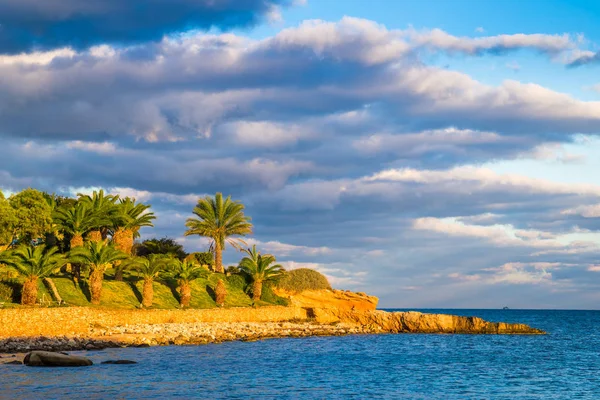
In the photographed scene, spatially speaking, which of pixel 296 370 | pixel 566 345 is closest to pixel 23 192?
pixel 296 370

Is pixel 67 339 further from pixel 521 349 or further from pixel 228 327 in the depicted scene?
pixel 521 349

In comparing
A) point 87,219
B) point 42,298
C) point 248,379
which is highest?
point 87,219

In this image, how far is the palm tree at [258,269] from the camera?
238 feet

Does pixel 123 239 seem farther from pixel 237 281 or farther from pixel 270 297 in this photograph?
pixel 270 297

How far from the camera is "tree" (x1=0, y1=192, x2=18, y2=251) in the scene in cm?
5291

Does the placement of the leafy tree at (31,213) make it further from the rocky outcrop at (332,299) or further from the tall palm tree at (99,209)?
the rocky outcrop at (332,299)

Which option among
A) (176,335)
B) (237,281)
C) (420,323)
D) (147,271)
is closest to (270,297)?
(237,281)

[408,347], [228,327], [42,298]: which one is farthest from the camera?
[228,327]

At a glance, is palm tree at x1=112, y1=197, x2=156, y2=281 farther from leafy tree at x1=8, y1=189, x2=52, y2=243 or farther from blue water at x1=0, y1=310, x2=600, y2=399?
blue water at x1=0, y1=310, x2=600, y2=399

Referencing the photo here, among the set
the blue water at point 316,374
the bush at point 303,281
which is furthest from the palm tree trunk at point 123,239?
the bush at point 303,281

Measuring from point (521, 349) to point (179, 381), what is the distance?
35.7m

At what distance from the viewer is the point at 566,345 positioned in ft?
214

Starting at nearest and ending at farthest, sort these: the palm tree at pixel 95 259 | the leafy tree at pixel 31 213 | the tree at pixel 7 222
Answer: the palm tree at pixel 95 259
the tree at pixel 7 222
the leafy tree at pixel 31 213

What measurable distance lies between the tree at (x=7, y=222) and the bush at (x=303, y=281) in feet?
102
